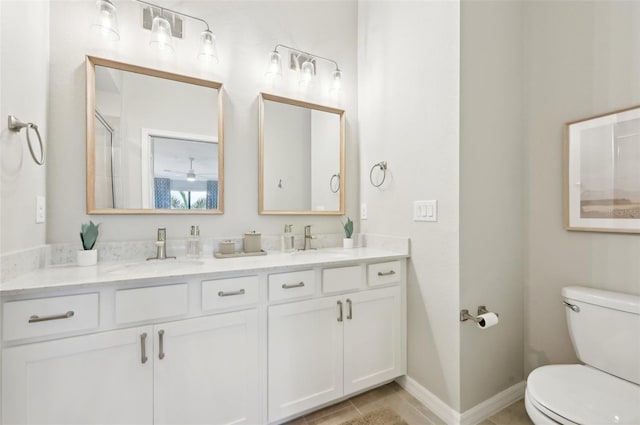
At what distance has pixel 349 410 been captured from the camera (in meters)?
1.59

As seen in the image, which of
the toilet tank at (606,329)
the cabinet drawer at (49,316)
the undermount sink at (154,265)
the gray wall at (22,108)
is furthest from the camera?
the undermount sink at (154,265)

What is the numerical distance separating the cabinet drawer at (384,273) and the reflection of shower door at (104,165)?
1542 millimetres

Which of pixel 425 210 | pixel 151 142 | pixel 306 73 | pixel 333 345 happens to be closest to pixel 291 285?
pixel 333 345

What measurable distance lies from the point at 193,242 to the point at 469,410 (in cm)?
183

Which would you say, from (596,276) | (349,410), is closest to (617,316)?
(596,276)

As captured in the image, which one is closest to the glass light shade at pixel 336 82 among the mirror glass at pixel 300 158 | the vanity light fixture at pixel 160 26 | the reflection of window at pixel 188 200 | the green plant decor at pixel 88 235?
the mirror glass at pixel 300 158

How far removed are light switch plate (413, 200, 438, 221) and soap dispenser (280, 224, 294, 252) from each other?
33.6 inches

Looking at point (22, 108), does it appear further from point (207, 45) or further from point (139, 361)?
point (139, 361)

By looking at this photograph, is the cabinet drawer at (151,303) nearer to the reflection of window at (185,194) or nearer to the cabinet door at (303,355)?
the cabinet door at (303,355)

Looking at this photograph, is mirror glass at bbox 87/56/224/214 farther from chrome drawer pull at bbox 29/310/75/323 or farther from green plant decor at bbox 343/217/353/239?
green plant decor at bbox 343/217/353/239

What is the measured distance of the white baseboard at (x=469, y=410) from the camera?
1.49 metres

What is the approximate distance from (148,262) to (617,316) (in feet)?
7.61

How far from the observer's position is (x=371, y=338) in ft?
5.47

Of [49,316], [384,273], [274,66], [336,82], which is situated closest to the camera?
[49,316]
